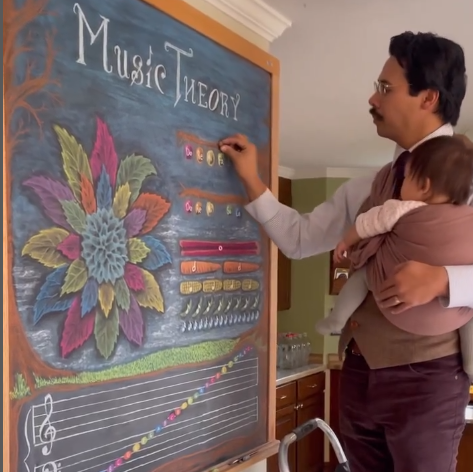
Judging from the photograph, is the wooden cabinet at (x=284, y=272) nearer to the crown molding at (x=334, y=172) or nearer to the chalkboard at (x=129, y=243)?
the crown molding at (x=334, y=172)

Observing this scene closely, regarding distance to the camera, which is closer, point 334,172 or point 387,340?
point 387,340

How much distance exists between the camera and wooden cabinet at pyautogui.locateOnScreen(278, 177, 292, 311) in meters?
4.79

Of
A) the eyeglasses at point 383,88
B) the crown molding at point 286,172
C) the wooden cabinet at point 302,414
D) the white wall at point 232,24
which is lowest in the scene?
the wooden cabinet at point 302,414

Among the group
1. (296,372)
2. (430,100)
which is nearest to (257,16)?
(430,100)

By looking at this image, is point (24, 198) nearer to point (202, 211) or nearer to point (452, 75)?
point (202, 211)

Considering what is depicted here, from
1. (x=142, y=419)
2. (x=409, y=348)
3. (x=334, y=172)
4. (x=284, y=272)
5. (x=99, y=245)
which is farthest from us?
(x=334, y=172)

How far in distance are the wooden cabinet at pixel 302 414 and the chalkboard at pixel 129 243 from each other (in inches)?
105

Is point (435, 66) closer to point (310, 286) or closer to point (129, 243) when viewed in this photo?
point (129, 243)

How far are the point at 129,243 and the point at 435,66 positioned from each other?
800mm

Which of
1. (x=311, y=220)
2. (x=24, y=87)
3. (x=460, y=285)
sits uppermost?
(x=24, y=87)

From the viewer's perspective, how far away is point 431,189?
1265 millimetres

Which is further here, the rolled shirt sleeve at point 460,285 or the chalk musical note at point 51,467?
the rolled shirt sleeve at point 460,285

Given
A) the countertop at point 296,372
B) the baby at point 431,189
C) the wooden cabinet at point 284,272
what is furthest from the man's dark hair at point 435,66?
the wooden cabinet at point 284,272

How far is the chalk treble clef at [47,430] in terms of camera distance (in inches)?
39.9
